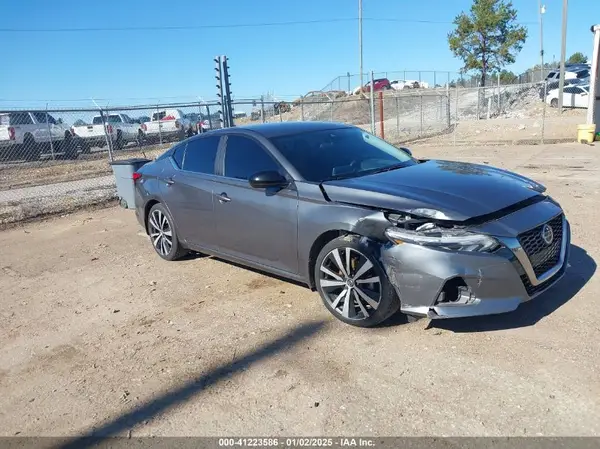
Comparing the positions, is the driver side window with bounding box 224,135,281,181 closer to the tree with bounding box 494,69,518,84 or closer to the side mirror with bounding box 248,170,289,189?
the side mirror with bounding box 248,170,289,189

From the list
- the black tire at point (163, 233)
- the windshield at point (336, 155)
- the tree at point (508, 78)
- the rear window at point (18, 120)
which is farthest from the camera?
the tree at point (508, 78)

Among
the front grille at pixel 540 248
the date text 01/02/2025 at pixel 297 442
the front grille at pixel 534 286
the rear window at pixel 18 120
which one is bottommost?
the date text 01/02/2025 at pixel 297 442

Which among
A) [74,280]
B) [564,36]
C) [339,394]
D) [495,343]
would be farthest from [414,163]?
[564,36]

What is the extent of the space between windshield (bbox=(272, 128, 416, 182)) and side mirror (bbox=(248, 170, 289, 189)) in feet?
0.61

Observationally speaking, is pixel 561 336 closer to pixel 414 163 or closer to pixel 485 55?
pixel 414 163

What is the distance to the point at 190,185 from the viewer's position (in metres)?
5.40

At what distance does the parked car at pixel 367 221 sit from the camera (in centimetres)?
342

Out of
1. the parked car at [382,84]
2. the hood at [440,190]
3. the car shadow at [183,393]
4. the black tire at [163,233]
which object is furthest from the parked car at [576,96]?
the car shadow at [183,393]

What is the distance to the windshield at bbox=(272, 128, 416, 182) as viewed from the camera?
14.6 feet

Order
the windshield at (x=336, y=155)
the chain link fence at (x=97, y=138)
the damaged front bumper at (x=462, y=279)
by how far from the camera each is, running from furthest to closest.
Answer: the chain link fence at (x=97, y=138) < the windshield at (x=336, y=155) < the damaged front bumper at (x=462, y=279)

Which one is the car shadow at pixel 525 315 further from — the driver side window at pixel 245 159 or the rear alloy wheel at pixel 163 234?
the rear alloy wheel at pixel 163 234

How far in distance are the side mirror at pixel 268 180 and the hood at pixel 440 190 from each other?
15.0 inches

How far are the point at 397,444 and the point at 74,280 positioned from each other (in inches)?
170

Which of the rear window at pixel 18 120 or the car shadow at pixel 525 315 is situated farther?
the rear window at pixel 18 120
